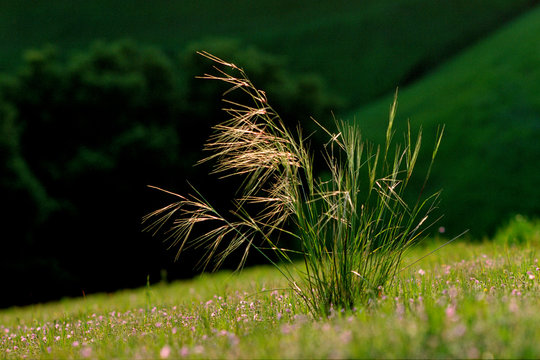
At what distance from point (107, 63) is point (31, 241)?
18.0 feet

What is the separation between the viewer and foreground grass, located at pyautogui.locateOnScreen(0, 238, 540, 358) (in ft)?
6.52

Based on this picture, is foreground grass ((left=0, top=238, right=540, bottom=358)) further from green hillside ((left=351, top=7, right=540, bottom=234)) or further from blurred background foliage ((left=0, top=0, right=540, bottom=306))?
green hillside ((left=351, top=7, right=540, bottom=234))

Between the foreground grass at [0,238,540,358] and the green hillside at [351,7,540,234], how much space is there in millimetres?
10206

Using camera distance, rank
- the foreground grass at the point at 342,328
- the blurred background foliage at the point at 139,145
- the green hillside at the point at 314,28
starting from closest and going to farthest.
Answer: the foreground grass at the point at 342,328, the blurred background foliage at the point at 139,145, the green hillside at the point at 314,28

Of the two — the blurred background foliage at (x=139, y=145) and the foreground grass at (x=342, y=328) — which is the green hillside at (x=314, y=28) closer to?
the blurred background foliage at (x=139, y=145)

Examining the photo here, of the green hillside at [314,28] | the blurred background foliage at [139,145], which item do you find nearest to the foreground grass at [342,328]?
the blurred background foliage at [139,145]

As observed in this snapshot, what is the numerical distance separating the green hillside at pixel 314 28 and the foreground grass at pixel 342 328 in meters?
22.9

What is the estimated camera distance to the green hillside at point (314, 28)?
87.2 feet

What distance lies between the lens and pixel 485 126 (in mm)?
16766

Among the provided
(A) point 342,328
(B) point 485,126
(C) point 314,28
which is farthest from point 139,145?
(C) point 314,28

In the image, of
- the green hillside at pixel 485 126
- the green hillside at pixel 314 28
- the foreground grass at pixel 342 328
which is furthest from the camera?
the green hillside at pixel 314 28

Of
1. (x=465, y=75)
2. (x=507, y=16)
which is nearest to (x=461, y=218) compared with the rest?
(x=465, y=75)

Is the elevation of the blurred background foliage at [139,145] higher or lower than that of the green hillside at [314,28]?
lower

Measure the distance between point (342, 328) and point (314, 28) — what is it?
89.6 feet
